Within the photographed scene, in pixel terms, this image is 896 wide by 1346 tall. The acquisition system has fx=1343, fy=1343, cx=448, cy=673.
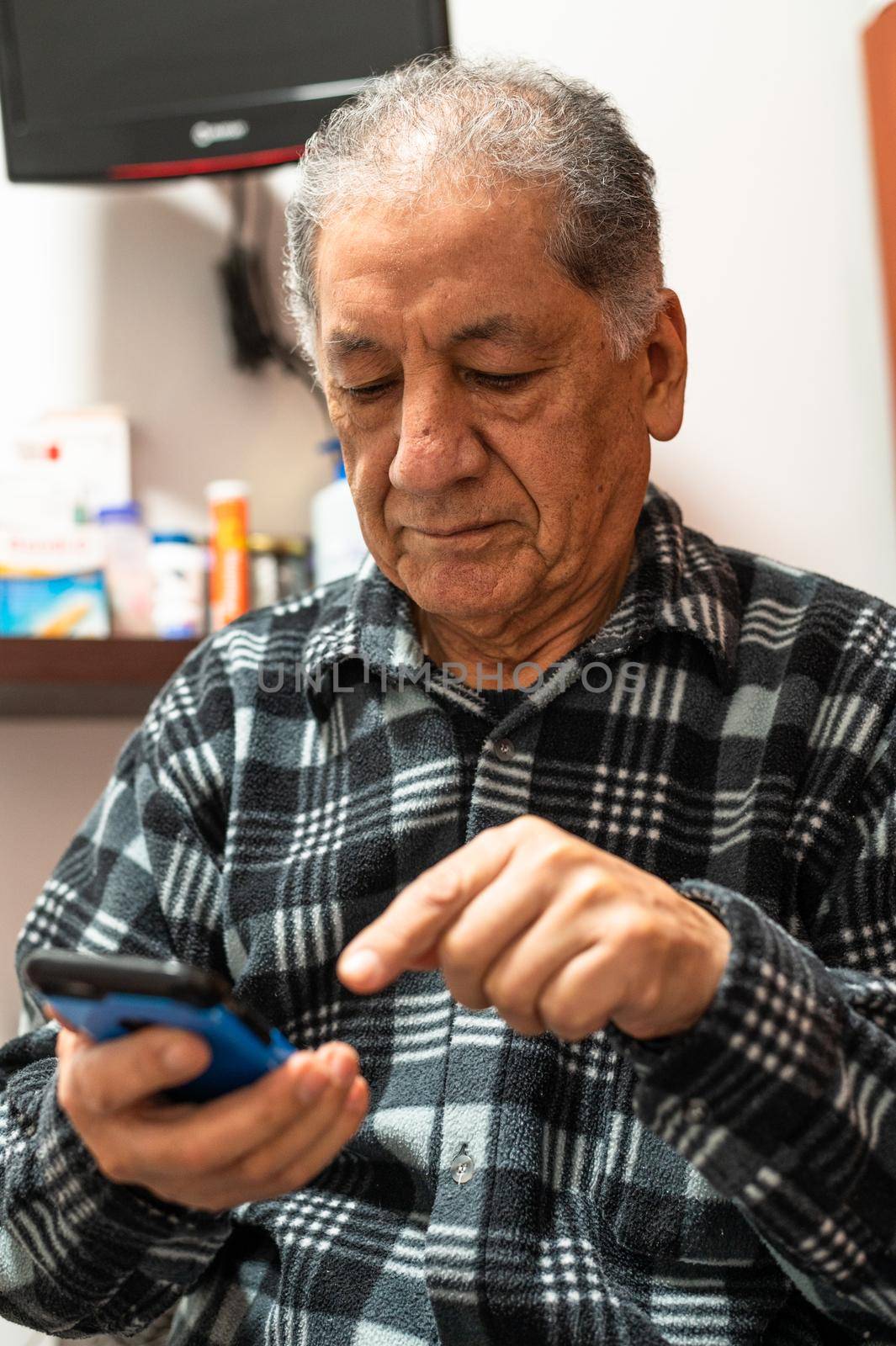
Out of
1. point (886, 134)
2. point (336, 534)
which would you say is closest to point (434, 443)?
point (336, 534)

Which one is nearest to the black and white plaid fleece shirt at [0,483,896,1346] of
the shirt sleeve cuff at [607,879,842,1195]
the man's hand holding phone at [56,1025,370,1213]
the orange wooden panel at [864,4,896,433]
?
the shirt sleeve cuff at [607,879,842,1195]

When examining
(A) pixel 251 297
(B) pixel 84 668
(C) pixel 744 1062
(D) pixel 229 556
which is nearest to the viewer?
(C) pixel 744 1062

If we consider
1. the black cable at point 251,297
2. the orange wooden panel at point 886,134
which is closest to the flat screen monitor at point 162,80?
the black cable at point 251,297

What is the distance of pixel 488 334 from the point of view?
3.25 ft

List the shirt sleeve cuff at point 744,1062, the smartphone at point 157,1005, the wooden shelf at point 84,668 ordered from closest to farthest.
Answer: the smartphone at point 157,1005 → the shirt sleeve cuff at point 744,1062 → the wooden shelf at point 84,668

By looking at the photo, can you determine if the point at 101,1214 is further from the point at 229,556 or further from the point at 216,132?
the point at 216,132

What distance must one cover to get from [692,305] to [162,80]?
0.68 m

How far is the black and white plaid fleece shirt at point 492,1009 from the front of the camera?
0.76 m

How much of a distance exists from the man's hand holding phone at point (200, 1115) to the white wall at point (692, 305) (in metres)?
0.92

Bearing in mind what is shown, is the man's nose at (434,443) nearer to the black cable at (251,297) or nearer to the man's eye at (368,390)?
the man's eye at (368,390)

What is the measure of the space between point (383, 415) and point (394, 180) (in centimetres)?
17

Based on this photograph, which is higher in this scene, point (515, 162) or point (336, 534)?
point (515, 162)

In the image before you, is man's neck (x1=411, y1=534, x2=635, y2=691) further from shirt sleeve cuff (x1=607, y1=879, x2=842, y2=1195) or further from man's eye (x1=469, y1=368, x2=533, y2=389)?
shirt sleeve cuff (x1=607, y1=879, x2=842, y2=1195)

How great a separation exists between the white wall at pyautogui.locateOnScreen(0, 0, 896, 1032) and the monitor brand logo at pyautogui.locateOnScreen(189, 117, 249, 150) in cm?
16
